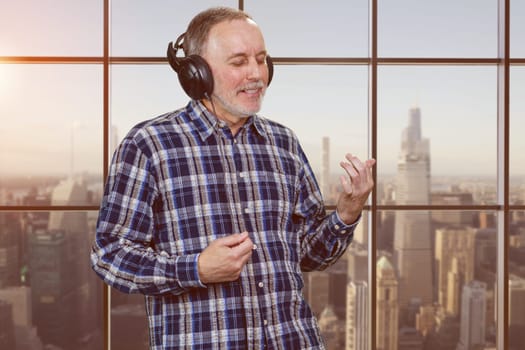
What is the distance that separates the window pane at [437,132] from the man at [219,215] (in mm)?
1418

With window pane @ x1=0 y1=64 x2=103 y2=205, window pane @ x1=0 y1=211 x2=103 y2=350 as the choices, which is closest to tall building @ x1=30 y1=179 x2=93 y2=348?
window pane @ x1=0 y1=211 x2=103 y2=350

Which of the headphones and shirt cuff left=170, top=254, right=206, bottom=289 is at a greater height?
the headphones

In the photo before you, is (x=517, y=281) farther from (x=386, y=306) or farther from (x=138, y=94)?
(x=138, y=94)

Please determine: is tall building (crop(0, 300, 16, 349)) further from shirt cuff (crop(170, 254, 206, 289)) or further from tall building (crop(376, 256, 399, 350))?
shirt cuff (crop(170, 254, 206, 289))

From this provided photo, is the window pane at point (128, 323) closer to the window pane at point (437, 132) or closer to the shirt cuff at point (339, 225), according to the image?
the window pane at point (437, 132)

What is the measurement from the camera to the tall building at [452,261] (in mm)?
3010

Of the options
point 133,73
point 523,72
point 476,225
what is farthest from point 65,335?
point 523,72

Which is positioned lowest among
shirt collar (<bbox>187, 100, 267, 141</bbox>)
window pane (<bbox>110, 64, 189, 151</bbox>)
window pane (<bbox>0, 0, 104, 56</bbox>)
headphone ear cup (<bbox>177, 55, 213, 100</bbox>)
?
shirt collar (<bbox>187, 100, 267, 141</bbox>)

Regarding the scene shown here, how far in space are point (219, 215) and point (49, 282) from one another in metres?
1.70

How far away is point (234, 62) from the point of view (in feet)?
4.97

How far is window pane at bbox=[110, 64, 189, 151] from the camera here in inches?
110

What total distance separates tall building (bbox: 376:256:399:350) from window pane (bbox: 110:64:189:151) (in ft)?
3.90

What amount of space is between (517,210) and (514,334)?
0.61 meters

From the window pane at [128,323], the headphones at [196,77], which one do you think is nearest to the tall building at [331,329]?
the window pane at [128,323]
